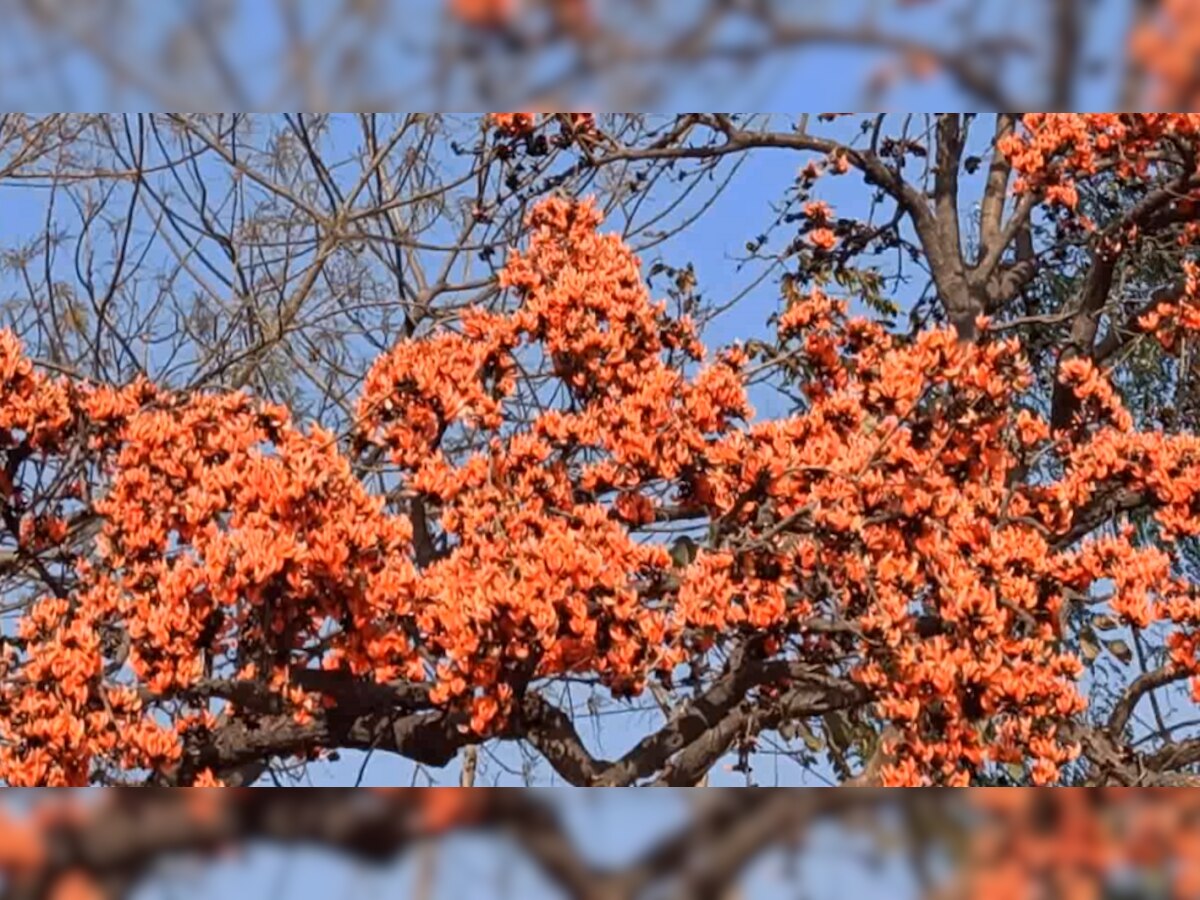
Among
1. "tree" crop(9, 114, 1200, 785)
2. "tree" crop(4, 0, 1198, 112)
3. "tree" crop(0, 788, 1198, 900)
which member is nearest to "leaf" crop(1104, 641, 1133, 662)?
"tree" crop(9, 114, 1200, 785)

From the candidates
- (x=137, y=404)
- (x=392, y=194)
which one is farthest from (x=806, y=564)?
(x=392, y=194)

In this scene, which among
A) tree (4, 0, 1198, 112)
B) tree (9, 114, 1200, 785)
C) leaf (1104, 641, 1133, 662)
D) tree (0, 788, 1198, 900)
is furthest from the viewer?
leaf (1104, 641, 1133, 662)

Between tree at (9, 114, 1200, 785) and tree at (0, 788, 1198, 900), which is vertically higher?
tree at (9, 114, 1200, 785)

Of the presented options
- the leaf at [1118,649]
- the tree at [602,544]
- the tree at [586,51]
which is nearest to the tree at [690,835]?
the tree at [586,51]

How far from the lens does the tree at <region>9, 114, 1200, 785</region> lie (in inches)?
56.9

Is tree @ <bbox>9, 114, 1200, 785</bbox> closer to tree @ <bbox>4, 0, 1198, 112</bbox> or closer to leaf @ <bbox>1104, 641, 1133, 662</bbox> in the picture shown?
leaf @ <bbox>1104, 641, 1133, 662</bbox>

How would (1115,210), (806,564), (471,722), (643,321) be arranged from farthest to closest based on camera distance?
1. (1115,210)
2. (643,321)
3. (806,564)
4. (471,722)

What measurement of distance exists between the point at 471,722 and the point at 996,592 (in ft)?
1.96

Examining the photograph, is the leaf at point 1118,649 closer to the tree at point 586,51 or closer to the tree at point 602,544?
the tree at point 602,544

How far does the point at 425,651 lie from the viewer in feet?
5.22

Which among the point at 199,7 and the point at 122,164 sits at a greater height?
the point at 122,164

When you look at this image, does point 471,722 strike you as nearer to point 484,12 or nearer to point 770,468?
point 770,468

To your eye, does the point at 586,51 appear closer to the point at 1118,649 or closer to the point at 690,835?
the point at 690,835

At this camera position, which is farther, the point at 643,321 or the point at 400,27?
the point at 643,321
